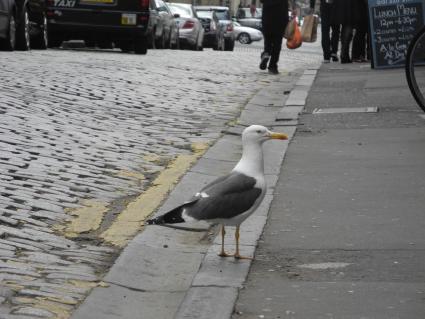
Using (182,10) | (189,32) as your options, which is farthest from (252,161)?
(182,10)

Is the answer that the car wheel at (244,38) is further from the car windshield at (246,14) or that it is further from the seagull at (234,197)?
the seagull at (234,197)

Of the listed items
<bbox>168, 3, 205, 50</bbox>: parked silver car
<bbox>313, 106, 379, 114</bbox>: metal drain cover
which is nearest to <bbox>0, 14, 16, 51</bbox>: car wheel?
<bbox>313, 106, 379, 114</bbox>: metal drain cover

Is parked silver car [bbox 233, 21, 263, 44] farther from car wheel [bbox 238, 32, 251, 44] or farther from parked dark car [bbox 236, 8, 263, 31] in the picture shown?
parked dark car [bbox 236, 8, 263, 31]

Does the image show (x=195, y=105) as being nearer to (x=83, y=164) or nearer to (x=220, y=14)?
(x=83, y=164)

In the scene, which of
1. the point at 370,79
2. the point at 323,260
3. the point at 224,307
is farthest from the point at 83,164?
the point at 370,79

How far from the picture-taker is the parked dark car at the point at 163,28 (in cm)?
2800

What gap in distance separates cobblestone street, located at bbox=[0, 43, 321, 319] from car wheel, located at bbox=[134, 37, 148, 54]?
5.36m

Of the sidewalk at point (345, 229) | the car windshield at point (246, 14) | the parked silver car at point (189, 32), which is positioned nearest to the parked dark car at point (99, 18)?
the parked silver car at point (189, 32)

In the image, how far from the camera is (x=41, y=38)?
2284cm

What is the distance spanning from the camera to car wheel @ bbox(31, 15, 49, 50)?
73.6 ft

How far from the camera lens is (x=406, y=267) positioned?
5.33 m

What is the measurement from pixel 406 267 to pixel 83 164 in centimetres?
355

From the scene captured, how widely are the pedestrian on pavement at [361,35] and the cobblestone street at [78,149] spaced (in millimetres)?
4389

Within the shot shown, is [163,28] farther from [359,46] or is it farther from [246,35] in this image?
[246,35]
